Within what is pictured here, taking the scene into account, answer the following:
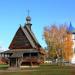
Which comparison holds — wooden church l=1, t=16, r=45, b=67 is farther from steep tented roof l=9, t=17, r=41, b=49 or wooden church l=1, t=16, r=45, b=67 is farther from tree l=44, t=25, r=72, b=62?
tree l=44, t=25, r=72, b=62

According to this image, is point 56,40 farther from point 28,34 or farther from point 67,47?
point 28,34

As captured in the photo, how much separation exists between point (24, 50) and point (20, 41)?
2494mm

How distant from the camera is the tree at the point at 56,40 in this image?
88363 mm

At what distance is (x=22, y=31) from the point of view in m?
77.5

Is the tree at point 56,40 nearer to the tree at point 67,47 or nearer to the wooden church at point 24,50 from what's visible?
the tree at point 67,47

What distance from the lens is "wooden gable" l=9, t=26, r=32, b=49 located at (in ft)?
253

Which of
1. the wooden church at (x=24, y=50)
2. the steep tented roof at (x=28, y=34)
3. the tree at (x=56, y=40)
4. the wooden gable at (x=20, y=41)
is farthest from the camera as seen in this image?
the tree at (x=56, y=40)

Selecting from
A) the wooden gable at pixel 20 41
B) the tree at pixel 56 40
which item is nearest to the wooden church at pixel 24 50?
the wooden gable at pixel 20 41

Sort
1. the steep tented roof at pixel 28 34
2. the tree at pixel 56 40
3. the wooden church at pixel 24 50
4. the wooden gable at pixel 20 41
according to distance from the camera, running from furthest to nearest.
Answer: the tree at pixel 56 40, the steep tented roof at pixel 28 34, the wooden gable at pixel 20 41, the wooden church at pixel 24 50

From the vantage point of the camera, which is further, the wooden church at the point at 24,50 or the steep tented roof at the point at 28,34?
the steep tented roof at the point at 28,34

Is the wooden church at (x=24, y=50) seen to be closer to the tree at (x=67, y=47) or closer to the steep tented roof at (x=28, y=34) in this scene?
the steep tented roof at (x=28, y=34)

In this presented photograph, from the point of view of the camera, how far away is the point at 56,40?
289 ft

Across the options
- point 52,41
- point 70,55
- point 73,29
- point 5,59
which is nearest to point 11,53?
point 5,59

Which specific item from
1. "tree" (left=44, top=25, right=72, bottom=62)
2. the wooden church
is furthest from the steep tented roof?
"tree" (left=44, top=25, right=72, bottom=62)
